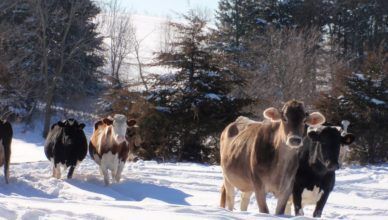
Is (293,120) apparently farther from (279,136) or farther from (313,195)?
(313,195)

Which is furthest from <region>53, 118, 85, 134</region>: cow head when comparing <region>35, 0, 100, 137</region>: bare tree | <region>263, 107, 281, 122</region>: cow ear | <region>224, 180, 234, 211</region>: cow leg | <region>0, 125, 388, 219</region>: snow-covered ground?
<region>35, 0, 100, 137</region>: bare tree

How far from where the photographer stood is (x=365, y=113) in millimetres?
21156

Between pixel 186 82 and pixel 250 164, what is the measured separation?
1557cm

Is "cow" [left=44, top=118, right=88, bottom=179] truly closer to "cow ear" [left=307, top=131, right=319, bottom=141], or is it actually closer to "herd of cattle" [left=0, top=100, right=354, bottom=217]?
"herd of cattle" [left=0, top=100, right=354, bottom=217]

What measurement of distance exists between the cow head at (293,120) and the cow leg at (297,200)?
1.14 metres

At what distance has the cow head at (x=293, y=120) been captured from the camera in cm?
737

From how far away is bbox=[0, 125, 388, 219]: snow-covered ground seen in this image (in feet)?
19.6

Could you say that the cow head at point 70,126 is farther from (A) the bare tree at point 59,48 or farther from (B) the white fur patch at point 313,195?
(A) the bare tree at point 59,48

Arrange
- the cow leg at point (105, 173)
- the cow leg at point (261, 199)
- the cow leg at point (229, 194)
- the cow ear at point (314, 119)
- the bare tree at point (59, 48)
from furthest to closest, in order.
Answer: the bare tree at point (59, 48) < the cow leg at point (105, 173) < the cow leg at point (229, 194) < the cow ear at point (314, 119) < the cow leg at point (261, 199)

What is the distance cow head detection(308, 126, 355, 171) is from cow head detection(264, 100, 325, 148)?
0.50 m

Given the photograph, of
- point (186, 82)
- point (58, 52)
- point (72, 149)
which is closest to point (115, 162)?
point (72, 149)

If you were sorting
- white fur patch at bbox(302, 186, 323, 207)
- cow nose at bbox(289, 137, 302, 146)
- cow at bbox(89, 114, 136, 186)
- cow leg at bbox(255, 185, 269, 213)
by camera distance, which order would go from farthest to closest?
cow at bbox(89, 114, 136, 186) < white fur patch at bbox(302, 186, 323, 207) < cow leg at bbox(255, 185, 269, 213) < cow nose at bbox(289, 137, 302, 146)

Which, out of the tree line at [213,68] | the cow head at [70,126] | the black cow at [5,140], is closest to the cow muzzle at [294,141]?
the black cow at [5,140]

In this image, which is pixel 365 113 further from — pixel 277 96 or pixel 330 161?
pixel 330 161
